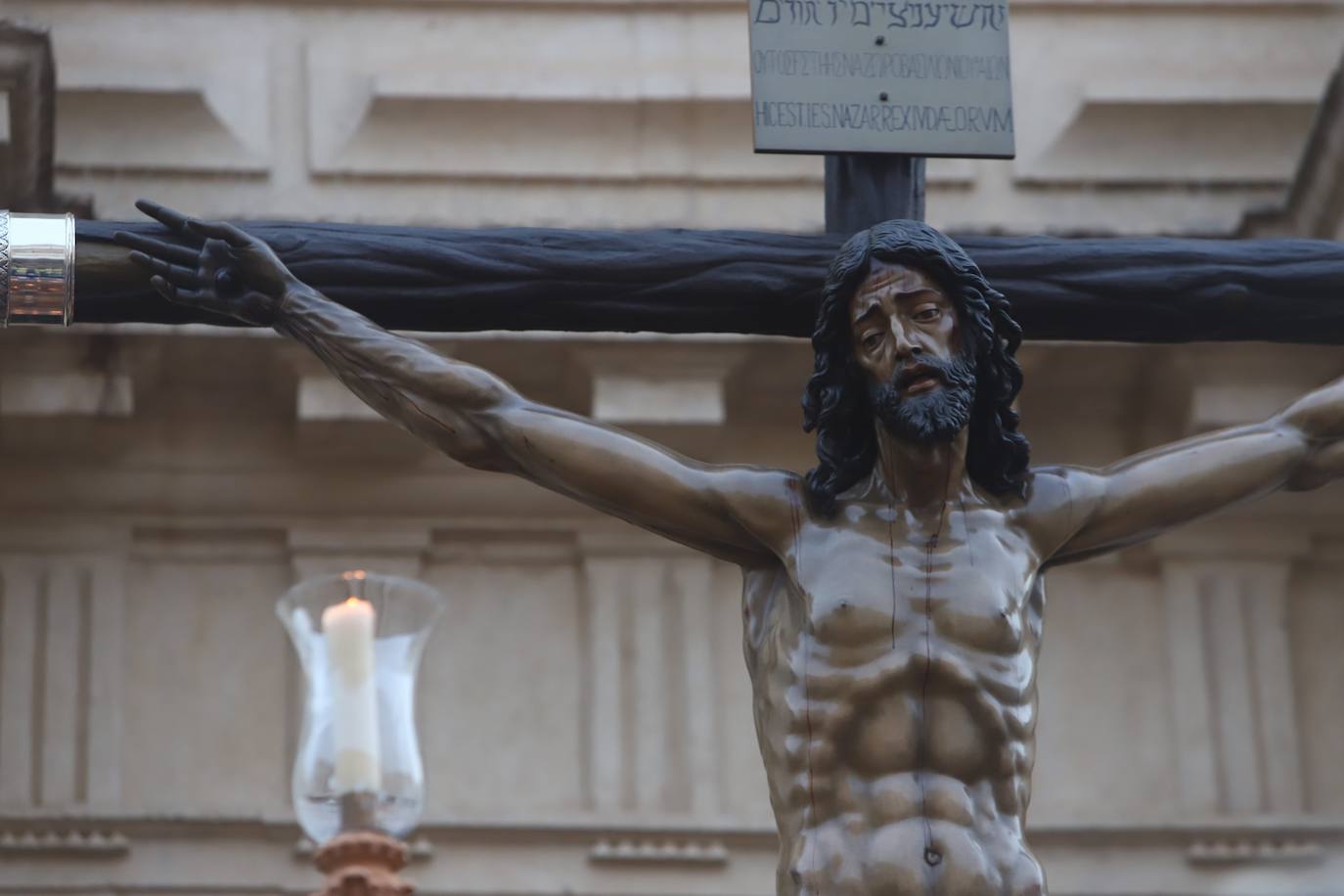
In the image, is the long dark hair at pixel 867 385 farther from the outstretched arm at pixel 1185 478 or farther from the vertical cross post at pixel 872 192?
the vertical cross post at pixel 872 192

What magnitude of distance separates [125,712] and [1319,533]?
347 centimetres

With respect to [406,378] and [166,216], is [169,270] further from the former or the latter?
[406,378]

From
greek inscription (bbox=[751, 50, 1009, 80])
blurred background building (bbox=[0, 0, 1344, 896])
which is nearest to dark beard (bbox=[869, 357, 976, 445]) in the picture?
greek inscription (bbox=[751, 50, 1009, 80])

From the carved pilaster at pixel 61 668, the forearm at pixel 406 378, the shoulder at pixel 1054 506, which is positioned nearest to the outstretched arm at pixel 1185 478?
the shoulder at pixel 1054 506

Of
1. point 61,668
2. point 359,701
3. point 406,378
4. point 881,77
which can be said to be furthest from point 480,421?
point 61,668

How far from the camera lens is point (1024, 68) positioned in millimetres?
12648

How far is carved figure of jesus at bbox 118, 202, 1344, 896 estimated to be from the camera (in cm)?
635

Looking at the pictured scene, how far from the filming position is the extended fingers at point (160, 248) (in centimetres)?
658

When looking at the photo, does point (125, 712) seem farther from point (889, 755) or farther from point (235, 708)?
point (889, 755)

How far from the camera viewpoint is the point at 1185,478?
21.7 feet

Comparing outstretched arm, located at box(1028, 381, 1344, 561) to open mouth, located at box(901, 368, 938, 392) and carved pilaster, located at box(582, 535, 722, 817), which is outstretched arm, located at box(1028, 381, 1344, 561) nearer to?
open mouth, located at box(901, 368, 938, 392)

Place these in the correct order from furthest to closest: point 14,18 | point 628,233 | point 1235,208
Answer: point 1235,208
point 14,18
point 628,233

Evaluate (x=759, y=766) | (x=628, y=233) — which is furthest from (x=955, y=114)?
(x=759, y=766)

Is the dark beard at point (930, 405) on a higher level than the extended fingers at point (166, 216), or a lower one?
lower
